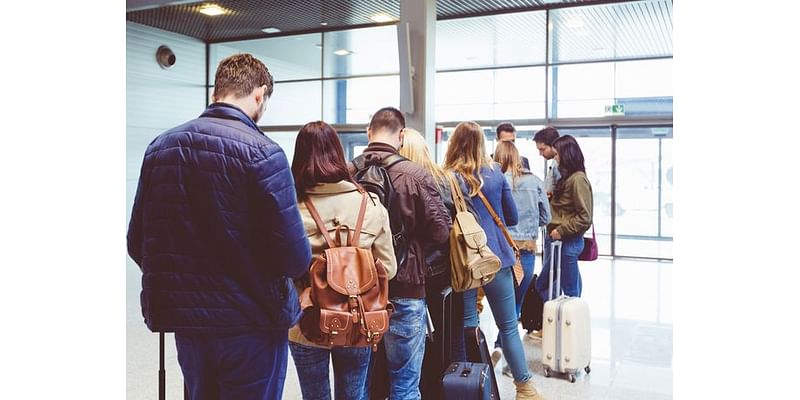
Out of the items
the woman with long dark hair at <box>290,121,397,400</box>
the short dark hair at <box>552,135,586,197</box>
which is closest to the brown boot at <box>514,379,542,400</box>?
the woman with long dark hair at <box>290,121,397,400</box>

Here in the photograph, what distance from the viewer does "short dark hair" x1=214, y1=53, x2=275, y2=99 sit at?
6.68ft

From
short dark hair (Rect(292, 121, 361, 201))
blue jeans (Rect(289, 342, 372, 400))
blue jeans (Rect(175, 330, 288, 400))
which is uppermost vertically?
short dark hair (Rect(292, 121, 361, 201))

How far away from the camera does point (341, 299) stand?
2.36 metres

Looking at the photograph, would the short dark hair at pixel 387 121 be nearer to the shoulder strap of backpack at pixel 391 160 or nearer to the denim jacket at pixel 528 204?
the shoulder strap of backpack at pixel 391 160

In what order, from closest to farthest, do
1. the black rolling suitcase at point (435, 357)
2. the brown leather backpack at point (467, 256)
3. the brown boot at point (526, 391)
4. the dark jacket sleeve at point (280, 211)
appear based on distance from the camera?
the dark jacket sleeve at point (280, 211), the brown leather backpack at point (467, 256), the black rolling suitcase at point (435, 357), the brown boot at point (526, 391)

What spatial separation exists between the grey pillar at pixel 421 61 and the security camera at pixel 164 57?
7.37 meters

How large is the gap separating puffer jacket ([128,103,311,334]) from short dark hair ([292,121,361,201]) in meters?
0.43

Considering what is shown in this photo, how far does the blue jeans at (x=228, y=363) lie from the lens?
1.96 meters

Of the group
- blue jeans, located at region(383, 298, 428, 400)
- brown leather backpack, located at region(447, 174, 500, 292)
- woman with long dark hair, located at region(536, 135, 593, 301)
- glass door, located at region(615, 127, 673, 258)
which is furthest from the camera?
glass door, located at region(615, 127, 673, 258)

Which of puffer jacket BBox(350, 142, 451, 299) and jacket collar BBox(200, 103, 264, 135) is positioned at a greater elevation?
jacket collar BBox(200, 103, 264, 135)

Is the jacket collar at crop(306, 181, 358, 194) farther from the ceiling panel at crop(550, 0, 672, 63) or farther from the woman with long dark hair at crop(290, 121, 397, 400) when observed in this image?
the ceiling panel at crop(550, 0, 672, 63)

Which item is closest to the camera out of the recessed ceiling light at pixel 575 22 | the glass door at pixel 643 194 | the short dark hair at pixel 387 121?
the short dark hair at pixel 387 121

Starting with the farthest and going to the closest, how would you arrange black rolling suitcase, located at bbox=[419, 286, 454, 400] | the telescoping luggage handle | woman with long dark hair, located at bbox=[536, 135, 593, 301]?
woman with long dark hair, located at bbox=[536, 135, 593, 301]
the telescoping luggage handle
black rolling suitcase, located at bbox=[419, 286, 454, 400]

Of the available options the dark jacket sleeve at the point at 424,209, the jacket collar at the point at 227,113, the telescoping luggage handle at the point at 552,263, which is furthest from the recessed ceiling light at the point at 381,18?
the jacket collar at the point at 227,113
